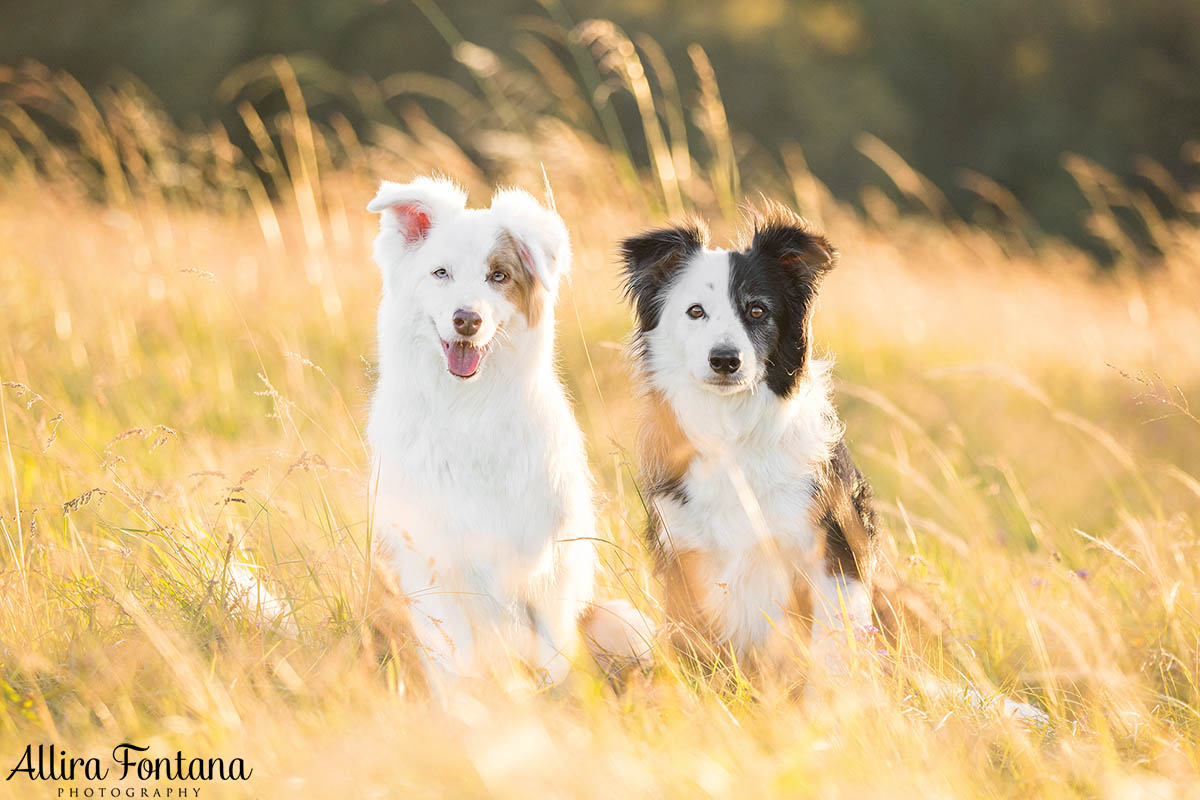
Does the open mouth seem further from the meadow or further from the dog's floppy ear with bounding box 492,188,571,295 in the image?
the meadow

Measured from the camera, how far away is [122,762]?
255 cm

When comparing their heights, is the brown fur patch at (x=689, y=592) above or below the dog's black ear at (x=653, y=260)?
below

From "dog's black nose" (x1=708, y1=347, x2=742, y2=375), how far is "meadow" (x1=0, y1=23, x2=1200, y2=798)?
473 millimetres

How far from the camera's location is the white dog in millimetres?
3008

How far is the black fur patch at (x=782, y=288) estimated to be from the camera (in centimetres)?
337

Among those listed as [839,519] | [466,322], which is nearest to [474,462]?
[466,322]

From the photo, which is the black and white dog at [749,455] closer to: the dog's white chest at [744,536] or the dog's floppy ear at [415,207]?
the dog's white chest at [744,536]

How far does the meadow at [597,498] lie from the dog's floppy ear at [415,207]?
15.3 inches

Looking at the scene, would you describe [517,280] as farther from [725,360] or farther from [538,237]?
[725,360]

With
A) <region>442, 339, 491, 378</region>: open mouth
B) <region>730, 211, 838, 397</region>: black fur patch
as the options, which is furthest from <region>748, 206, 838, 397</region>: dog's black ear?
<region>442, 339, 491, 378</region>: open mouth

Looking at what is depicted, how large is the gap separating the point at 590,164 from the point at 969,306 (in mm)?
3427

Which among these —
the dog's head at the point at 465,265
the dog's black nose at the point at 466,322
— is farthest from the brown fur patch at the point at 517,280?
the dog's black nose at the point at 466,322

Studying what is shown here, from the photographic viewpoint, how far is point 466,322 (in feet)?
9.44

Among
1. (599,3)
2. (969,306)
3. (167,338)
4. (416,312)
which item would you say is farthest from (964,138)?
(416,312)
